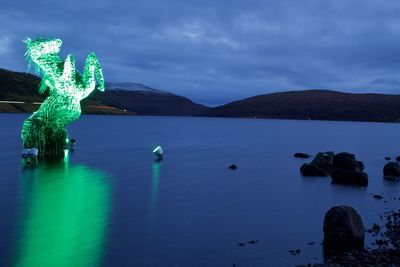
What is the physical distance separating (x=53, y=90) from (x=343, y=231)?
27.4 metres

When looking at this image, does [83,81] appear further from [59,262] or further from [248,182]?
[59,262]

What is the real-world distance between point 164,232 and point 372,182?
2134cm

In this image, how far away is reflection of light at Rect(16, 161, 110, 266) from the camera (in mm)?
13812

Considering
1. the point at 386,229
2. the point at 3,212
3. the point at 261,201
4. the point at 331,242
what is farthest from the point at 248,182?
the point at 3,212

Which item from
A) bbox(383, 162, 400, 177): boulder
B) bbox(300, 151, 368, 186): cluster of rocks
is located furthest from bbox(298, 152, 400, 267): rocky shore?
bbox(383, 162, 400, 177): boulder

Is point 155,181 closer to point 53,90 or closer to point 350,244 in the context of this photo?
point 53,90

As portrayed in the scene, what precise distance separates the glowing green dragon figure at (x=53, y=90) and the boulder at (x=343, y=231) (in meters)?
25.5

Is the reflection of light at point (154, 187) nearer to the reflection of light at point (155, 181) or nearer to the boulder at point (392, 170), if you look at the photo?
the reflection of light at point (155, 181)

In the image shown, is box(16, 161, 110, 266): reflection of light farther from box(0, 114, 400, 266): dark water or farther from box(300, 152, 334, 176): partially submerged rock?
box(300, 152, 334, 176): partially submerged rock

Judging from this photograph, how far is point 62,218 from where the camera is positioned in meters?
18.6

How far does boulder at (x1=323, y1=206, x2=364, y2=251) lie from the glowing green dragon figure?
83.5 feet

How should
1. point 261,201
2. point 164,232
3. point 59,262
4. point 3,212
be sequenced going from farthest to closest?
1. point 261,201
2. point 3,212
3. point 164,232
4. point 59,262

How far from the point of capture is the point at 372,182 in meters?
31.7

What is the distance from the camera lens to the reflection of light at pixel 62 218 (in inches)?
544
